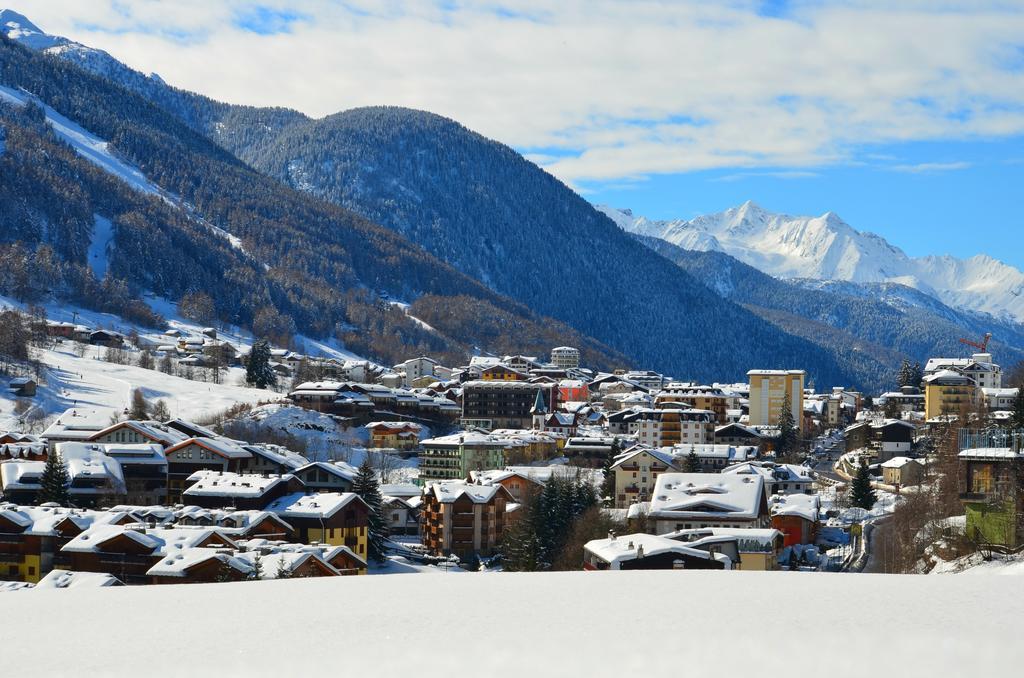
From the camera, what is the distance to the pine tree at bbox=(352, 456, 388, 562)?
50.4 m

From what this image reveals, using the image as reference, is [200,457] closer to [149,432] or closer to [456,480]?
[149,432]

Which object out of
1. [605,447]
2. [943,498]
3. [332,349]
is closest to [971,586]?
[943,498]

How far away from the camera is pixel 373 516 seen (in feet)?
168

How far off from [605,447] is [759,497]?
36.2 meters

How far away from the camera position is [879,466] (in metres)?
84.3

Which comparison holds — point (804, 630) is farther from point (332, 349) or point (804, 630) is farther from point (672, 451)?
point (332, 349)

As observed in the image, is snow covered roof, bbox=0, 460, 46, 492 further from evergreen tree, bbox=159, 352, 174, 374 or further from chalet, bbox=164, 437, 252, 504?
evergreen tree, bbox=159, 352, 174, 374

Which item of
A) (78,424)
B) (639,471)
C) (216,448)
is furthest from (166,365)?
(639,471)

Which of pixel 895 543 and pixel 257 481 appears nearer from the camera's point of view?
pixel 895 543

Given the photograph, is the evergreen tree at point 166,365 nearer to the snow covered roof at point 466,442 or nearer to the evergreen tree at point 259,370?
the evergreen tree at point 259,370

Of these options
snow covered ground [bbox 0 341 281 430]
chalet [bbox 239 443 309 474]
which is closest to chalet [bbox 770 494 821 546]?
chalet [bbox 239 443 309 474]

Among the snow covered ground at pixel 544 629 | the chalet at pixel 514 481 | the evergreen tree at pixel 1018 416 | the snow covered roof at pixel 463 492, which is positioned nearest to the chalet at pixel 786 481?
the chalet at pixel 514 481

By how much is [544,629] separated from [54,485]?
141 feet

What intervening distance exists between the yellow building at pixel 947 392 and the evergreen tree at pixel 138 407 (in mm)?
59757
